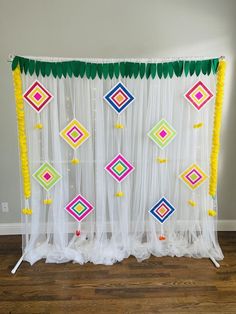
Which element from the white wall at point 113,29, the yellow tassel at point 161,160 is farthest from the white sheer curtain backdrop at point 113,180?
the white wall at point 113,29

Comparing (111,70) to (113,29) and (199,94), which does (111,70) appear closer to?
(113,29)

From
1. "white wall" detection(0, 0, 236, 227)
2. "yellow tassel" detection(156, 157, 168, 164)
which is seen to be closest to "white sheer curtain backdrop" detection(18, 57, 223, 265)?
"yellow tassel" detection(156, 157, 168, 164)

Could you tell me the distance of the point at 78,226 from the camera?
2328mm

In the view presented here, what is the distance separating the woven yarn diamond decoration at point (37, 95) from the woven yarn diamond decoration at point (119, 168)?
2.59ft

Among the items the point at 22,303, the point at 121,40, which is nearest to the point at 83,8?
the point at 121,40

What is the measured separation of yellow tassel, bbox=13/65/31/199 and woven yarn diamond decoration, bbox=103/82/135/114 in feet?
2.41

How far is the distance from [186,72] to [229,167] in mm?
1259

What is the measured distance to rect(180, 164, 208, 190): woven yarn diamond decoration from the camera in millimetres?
2270

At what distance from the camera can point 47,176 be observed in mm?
2213

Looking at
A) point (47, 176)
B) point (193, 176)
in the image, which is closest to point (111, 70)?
point (47, 176)

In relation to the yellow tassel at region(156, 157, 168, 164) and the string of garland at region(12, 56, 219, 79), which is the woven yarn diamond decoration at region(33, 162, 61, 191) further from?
the yellow tassel at region(156, 157, 168, 164)

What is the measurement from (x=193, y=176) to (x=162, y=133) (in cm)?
51

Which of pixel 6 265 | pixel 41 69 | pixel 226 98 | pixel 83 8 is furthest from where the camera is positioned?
pixel 226 98

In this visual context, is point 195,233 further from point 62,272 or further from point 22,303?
point 22,303
